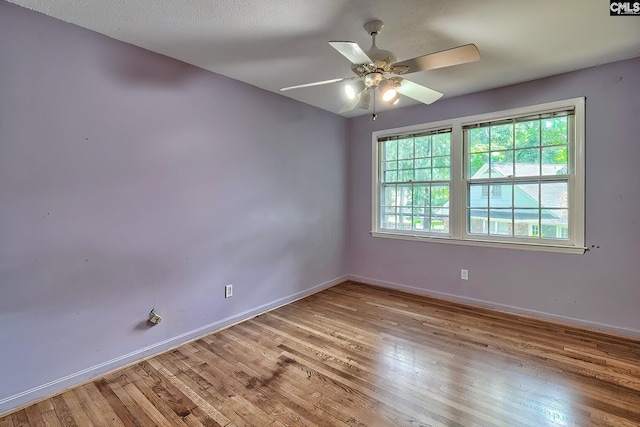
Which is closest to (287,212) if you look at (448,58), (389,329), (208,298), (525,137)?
(208,298)

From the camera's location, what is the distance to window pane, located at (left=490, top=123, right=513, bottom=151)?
322 cm

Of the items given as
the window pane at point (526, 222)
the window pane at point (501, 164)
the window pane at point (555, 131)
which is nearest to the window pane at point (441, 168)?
the window pane at point (501, 164)

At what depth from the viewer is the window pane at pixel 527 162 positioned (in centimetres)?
307

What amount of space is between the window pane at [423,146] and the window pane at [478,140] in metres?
0.49

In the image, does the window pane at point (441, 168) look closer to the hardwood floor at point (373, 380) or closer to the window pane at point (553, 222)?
Answer: the window pane at point (553, 222)

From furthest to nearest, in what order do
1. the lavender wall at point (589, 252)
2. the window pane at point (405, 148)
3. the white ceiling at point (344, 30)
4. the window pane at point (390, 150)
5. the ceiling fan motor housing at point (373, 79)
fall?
the window pane at point (390, 150) → the window pane at point (405, 148) → the lavender wall at point (589, 252) → the ceiling fan motor housing at point (373, 79) → the white ceiling at point (344, 30)

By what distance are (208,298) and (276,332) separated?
71cm

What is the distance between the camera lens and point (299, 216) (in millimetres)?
3709

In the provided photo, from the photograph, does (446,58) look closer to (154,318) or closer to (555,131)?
(555,131)

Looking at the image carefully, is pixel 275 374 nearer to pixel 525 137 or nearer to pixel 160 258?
pixel 160 258

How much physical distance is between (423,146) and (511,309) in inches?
83.6

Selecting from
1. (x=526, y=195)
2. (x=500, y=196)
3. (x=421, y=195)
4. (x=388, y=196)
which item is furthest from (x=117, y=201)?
(x=526, y=195)

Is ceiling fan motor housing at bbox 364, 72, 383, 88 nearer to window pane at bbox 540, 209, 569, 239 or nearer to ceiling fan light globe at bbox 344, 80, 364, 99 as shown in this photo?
ceiling fan light globe at bbox 344, 80, 364, 99

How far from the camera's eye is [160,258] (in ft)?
8.01
